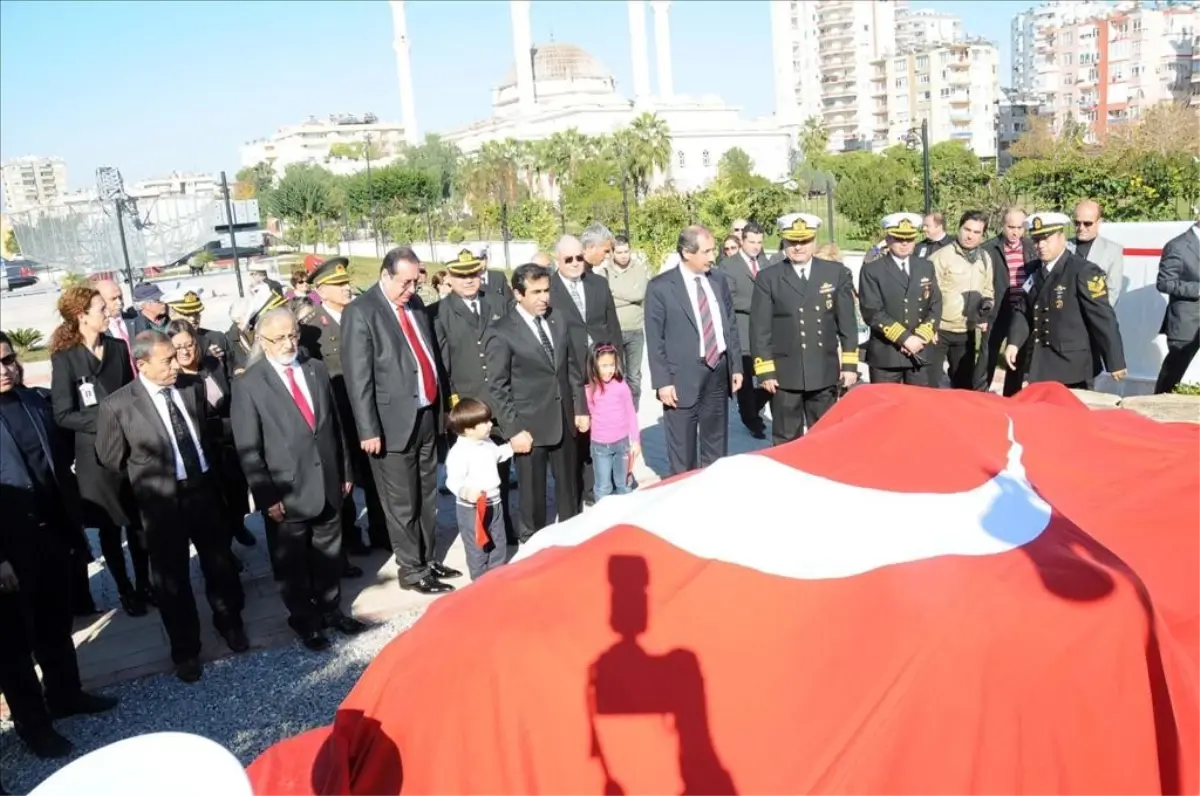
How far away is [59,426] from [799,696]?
3.99 m

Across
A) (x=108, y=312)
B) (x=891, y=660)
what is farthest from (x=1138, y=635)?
(x=108, y=312)

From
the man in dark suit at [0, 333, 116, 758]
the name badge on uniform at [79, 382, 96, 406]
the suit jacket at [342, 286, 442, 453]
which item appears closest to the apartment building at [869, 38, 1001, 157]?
the suit jacket at [342, 286, 442, 453]

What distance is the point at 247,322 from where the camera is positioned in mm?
6840

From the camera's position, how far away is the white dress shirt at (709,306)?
5.84 meters

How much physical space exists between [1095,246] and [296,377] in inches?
216

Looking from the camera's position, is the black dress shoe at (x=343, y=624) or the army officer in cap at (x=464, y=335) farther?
the army officer in cap at (x=464, y=335)

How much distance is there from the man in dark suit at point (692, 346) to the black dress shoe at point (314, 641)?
233cm

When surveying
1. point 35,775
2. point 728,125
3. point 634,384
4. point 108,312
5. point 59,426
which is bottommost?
point 35,775

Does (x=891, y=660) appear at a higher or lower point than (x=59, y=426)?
lower

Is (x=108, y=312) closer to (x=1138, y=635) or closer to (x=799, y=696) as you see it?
(x=799, y=696)

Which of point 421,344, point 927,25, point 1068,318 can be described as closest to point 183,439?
point 421,344

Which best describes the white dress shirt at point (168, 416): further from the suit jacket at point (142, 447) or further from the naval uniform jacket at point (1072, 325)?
the naval uniform jacket at point (1072, 325)

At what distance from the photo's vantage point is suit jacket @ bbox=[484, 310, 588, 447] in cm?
538

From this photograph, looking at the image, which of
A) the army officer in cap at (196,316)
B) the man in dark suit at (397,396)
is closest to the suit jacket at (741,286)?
the man in dark suit at (397,396)
